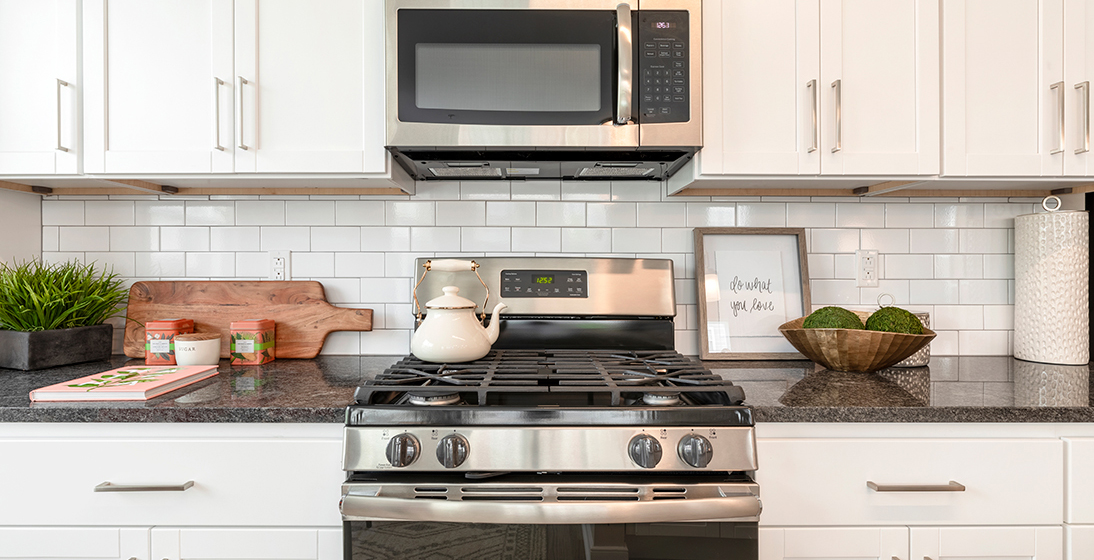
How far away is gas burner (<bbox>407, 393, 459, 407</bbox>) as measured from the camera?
112 cm

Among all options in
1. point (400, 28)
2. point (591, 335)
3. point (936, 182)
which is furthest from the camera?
point (591, 335)

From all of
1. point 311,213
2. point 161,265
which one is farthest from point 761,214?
point 161,265

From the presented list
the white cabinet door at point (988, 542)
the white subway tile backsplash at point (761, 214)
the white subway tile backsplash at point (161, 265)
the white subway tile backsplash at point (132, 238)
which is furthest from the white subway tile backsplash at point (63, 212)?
the white cabinet door at point (988, 542)

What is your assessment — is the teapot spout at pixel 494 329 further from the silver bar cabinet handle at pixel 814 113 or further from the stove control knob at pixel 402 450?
the silver bar cabinet handle at pixel 814 113

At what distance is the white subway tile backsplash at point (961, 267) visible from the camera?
1.88 m

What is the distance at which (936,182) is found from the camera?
163 centimetres

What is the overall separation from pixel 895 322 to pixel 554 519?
3.50 ft

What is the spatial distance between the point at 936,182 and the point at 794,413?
92cm

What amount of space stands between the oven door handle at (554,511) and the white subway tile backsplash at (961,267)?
130 cm

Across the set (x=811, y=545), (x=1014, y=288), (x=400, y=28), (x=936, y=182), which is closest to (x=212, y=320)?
(x=400, y=28)

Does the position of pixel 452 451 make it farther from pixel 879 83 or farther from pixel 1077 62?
pixel 1077 62

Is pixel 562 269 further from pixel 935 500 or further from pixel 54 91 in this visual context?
pixel 54 91

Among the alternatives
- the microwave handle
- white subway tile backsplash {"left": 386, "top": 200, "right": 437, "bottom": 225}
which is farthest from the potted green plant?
the microwave handle

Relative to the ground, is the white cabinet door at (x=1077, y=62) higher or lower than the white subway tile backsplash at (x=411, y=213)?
higher
